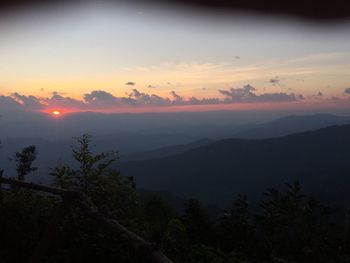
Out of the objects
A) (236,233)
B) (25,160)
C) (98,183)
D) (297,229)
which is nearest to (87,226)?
(98,183)

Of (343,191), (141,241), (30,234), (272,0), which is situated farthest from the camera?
(343,191)

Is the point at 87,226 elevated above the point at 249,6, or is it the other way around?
the point at 249,6

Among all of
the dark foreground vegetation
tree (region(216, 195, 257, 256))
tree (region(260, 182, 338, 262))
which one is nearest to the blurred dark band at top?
the dark foreground vegetation

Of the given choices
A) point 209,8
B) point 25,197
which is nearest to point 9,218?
point 25,197

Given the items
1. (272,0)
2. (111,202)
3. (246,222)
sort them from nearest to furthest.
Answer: (272,0) → (111,202) → (246,222)

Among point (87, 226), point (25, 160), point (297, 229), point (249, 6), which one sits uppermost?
point (249, 6)

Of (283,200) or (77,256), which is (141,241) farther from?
(283,200)

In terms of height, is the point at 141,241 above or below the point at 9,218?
above

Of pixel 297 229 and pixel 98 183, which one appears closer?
pixel 98 183

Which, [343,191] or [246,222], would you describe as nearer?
[246,222]

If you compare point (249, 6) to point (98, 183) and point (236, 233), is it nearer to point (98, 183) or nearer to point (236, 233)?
point (98, 183)

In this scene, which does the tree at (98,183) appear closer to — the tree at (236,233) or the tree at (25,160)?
the tree at (236,233)
